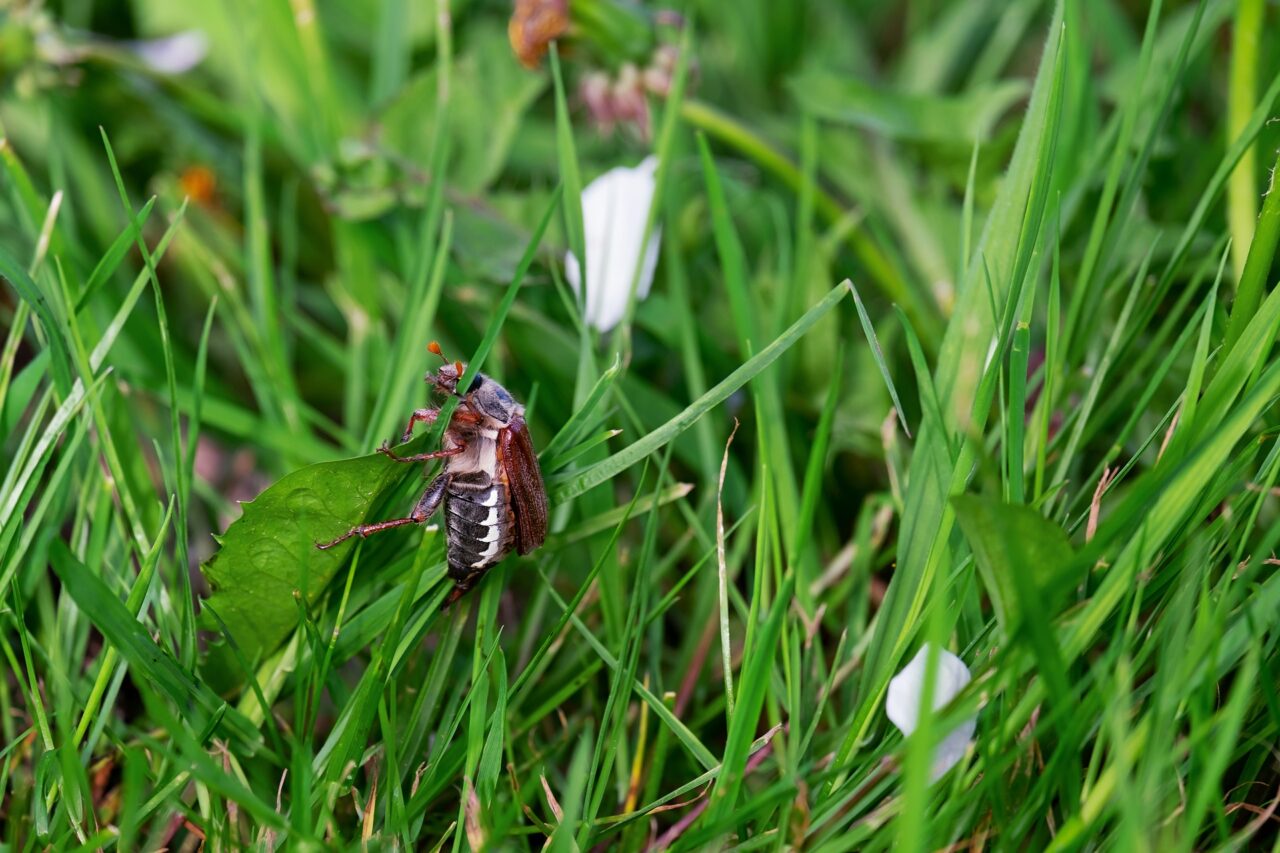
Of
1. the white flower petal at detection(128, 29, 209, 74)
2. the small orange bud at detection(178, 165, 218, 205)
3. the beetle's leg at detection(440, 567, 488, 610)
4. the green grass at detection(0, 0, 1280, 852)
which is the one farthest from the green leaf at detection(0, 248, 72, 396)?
the white flower petal at detection(128, 29, 209, 74)

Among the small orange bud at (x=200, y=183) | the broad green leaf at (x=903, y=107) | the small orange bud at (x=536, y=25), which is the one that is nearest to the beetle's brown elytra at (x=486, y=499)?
the small orange bud at (x=536, y=25)

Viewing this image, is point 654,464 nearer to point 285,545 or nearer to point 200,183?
point 285,545

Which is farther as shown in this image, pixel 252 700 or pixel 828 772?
pixel 252 700

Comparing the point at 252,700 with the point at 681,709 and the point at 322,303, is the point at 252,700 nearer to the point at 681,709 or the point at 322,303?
the point at 681,709

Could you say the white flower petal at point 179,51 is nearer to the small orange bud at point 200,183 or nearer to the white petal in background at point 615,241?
Answer: the small orange bud at point 200,183

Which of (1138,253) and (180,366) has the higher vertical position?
(1138,253)

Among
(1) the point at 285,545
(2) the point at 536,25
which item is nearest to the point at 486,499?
(1) the point at 285,545

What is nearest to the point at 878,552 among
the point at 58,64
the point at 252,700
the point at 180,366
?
the point at 252,700
